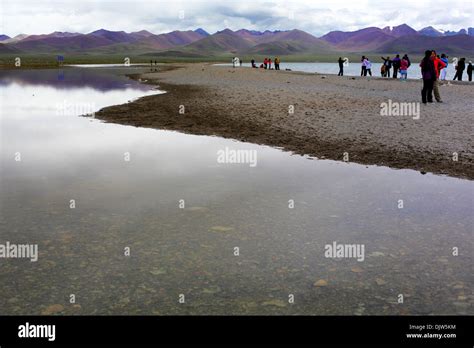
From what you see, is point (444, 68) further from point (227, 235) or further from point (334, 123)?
point (227, 235)

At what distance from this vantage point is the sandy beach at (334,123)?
574 inches

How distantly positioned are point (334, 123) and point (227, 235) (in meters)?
12.9

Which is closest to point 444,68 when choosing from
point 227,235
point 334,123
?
point 334,123

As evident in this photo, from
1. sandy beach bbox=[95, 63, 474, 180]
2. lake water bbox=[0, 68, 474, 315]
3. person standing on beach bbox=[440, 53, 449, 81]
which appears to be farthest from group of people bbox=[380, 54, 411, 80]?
lake water bbox=[0, 68, 474, 315]

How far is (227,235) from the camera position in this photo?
27.4ft

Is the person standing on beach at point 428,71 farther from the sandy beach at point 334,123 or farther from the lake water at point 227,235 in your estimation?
the lake water at point 227,235

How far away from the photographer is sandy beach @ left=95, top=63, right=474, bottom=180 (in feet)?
47.9

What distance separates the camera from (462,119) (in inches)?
788

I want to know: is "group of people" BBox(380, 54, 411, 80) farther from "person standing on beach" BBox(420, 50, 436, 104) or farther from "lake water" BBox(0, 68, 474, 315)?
"lake water" BBox(0, 68, 474, 315)

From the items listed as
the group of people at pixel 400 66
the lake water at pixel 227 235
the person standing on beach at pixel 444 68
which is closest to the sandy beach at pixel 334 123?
the lake water at pixel 227 235

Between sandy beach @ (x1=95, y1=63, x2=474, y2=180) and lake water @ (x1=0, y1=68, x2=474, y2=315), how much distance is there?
61.8 inches

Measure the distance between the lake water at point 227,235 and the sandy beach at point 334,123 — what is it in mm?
1569
